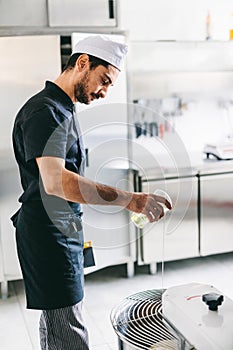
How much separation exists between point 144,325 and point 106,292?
1.61 meters

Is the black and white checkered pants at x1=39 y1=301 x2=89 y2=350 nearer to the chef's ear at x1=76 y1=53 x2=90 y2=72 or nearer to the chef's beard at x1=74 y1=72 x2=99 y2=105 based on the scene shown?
the chef's beard at x1=74 y1=72 x2=99 y2=105

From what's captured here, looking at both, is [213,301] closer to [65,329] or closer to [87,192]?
[87,192]

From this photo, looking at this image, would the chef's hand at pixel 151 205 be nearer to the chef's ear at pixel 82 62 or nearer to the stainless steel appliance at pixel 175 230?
the chef's ear at pixel 82 62

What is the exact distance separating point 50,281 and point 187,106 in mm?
2314

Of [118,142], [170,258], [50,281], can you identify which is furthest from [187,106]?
[50,281]

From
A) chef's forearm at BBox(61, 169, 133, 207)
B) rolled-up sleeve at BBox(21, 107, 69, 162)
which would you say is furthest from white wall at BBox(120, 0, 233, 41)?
chef's forearm at BBox(61, 169, 133, 207)

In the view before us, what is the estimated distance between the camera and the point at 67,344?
1878 mm

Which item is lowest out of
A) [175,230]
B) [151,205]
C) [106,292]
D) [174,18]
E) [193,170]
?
[106,292]

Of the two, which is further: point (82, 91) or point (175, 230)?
point (175, 230)

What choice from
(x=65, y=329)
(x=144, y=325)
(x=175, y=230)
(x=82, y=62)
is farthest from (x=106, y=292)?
(x=82, y=62)

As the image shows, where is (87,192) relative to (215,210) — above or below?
above

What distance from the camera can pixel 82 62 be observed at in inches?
67.7

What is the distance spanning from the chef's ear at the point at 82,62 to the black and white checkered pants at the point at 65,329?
0.86 meters

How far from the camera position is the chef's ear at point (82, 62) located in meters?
1.71
